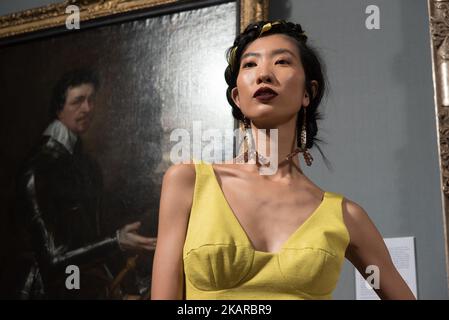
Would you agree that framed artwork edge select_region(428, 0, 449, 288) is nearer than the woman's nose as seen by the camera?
No

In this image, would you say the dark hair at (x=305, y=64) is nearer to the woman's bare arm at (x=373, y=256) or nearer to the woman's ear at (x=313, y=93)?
the woman's ear at (x=313, y=93)

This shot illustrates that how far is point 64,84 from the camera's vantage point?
9.77 ft

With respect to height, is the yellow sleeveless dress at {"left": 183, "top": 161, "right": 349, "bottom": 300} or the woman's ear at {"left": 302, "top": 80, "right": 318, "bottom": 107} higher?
the woman's ear at {"left": 302, "top": 80, "right": 318, "bottom": 107}

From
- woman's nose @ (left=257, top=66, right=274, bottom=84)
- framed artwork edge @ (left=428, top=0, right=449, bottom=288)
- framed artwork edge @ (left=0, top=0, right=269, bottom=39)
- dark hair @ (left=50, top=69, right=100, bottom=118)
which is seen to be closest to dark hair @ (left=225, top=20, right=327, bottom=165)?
woman's nose @ (left=257, top=66, right=274, bottom=84)

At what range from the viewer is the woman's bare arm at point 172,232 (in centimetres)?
120

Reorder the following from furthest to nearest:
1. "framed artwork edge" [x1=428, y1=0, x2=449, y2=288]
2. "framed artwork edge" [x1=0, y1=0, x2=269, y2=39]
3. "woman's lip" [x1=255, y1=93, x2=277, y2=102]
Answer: "framed artwork edge" [x1=0, y1=0, x2=269, y2=39]
"framed artwork edge" [x1=428, y1=0, x2=449, y2=288]
"woman's lip" [x1=255, y1=93, x2=277, y2=102]

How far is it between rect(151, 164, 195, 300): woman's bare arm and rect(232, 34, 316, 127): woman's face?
0.20 m

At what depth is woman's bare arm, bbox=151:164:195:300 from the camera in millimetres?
1196

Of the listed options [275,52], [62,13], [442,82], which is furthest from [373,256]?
[62,13]

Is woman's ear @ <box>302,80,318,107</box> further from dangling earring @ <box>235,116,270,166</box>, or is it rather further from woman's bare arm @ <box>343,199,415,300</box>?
woman's bare arm @ <box>343,199,415,300</box>

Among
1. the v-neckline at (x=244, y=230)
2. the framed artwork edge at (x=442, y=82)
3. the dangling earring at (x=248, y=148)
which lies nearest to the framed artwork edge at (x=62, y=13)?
the framed artwork edge at (x=442, y=82)

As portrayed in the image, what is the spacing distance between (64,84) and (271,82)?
6.15 feet
